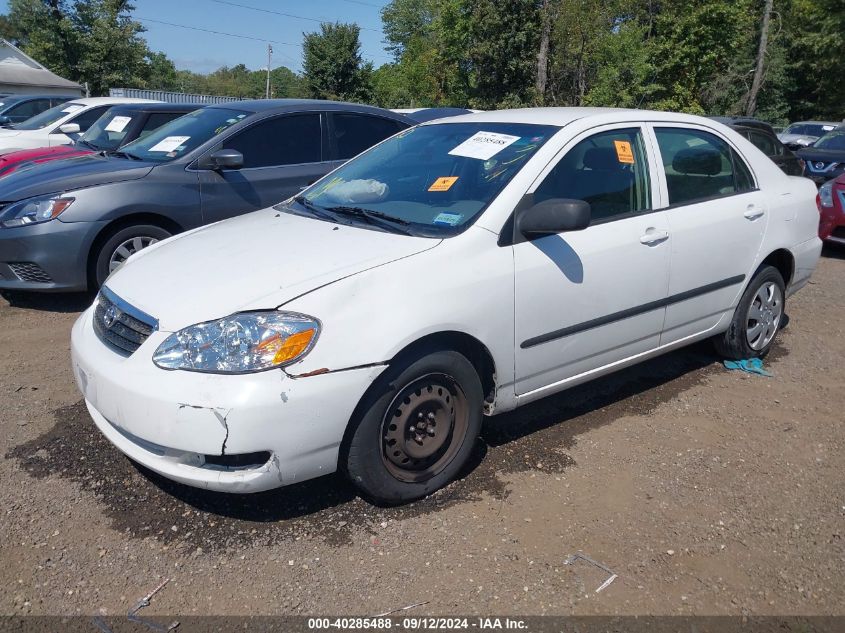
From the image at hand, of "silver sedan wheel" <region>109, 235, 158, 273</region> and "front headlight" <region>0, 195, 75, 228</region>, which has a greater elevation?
"front headlight" <region>0, 195, 75, 228</region>

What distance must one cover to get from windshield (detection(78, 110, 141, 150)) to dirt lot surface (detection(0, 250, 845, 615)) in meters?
4.84

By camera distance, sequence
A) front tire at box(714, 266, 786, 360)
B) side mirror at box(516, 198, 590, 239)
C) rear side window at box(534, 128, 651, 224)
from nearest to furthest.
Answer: side mirror at box(516, 198, 590, 239), rear side window at box(534, 128, 651, 224), front tire at box(714, 266, 786, 360)

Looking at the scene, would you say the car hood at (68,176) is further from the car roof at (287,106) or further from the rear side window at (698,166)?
the rear side window at (698,166)

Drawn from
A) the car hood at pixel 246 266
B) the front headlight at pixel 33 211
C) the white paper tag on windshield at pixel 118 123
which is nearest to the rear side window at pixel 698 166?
the car hood at pixel 246 266

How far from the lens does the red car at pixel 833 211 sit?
28.0 feet

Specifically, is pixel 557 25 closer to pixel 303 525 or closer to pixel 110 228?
pixel 110 228

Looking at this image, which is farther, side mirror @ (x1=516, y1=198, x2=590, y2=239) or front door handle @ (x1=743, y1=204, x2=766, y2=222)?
front door handle @ (x1=743, y1=204, x2=766, y2=222)

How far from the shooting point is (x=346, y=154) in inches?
262

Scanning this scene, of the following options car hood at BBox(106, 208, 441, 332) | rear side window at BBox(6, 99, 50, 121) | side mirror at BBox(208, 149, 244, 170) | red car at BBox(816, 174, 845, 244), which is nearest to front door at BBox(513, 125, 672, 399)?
car hood at BBox(106, 208, 441, 332)

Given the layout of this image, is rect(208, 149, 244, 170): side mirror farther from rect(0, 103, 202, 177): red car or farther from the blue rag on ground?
the blue rag on ground

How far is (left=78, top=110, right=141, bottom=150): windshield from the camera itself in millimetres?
8227

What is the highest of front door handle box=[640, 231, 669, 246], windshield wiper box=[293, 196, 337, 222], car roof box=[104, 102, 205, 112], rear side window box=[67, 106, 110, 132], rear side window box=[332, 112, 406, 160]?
rear side window box=[67, 106, 110, 132]

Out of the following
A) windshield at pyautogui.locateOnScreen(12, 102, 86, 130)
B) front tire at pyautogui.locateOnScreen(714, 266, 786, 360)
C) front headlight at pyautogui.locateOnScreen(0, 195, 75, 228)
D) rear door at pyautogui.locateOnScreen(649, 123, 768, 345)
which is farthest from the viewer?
windshield at pyautogui.locateOnScreen(12, 102, 86, 130)

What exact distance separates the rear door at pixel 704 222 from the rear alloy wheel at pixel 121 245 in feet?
12.6
